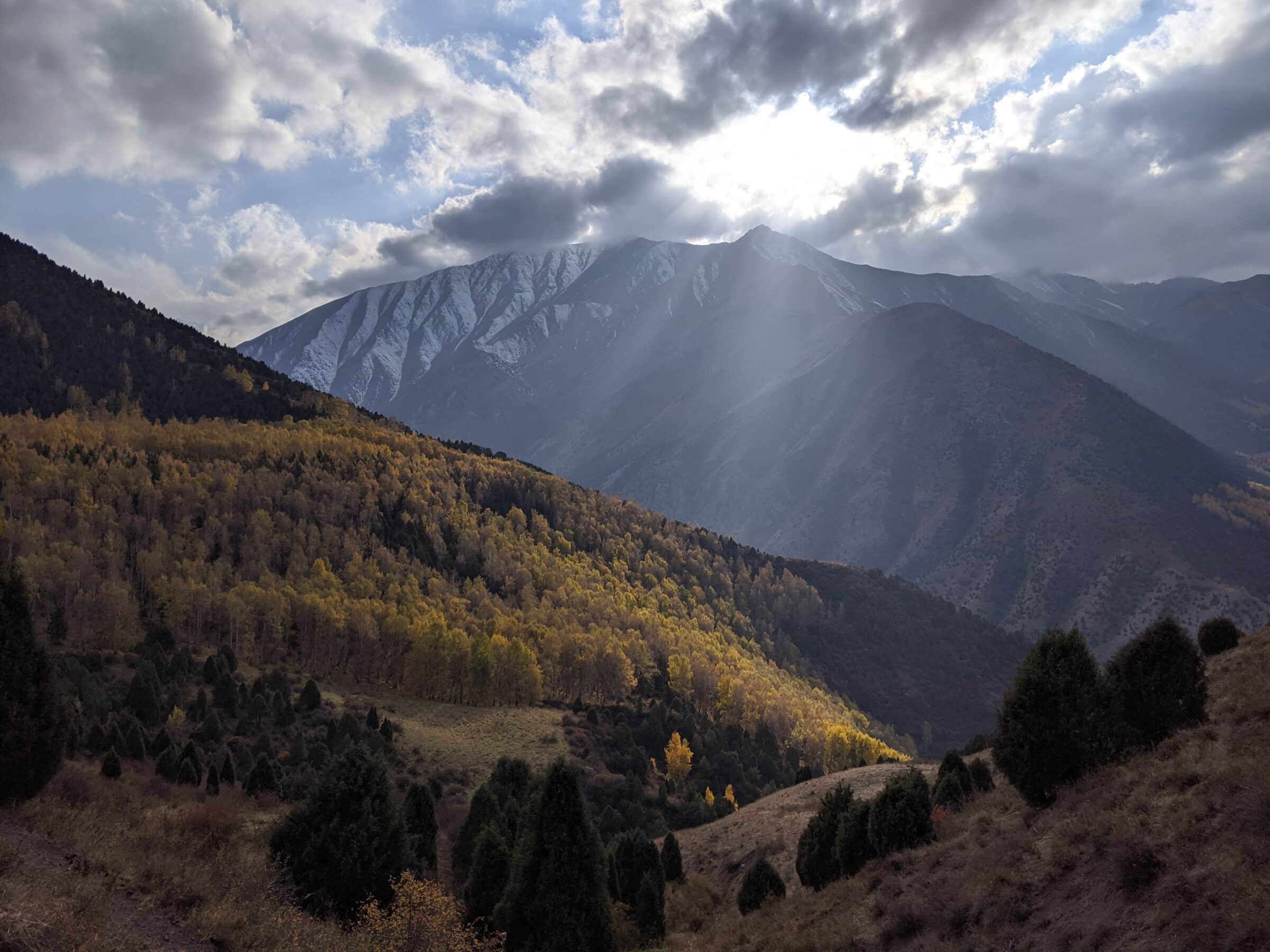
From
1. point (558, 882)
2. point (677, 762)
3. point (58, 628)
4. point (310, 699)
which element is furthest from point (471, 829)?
point (58, 628)

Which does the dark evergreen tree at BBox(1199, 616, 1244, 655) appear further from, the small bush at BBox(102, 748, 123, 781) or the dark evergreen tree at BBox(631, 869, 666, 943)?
the small bush at BBox(102, 748, 123, 781)

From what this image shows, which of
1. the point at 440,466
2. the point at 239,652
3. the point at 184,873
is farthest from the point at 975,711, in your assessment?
the point at 184,873

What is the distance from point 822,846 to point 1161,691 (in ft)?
51.9

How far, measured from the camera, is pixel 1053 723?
2169 centimetres

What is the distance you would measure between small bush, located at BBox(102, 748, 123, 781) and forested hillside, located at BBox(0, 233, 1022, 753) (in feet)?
157

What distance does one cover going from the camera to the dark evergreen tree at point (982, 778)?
3344 cm

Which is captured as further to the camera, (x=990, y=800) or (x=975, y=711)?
(x=975, y=711)

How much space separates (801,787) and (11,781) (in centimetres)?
5103

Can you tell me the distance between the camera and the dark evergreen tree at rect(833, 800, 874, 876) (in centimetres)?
2872

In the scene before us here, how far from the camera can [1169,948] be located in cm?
1320

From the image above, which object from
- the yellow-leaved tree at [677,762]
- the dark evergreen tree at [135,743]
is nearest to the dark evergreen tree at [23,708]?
the dark evergreen tree at [135,743]

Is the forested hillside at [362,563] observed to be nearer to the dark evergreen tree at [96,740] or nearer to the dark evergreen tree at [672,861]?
the dark evergreen tree at [96,740]

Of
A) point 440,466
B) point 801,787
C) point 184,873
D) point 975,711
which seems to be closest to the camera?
point 184,873

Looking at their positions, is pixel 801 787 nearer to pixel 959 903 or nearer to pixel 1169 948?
pixel 959 903
